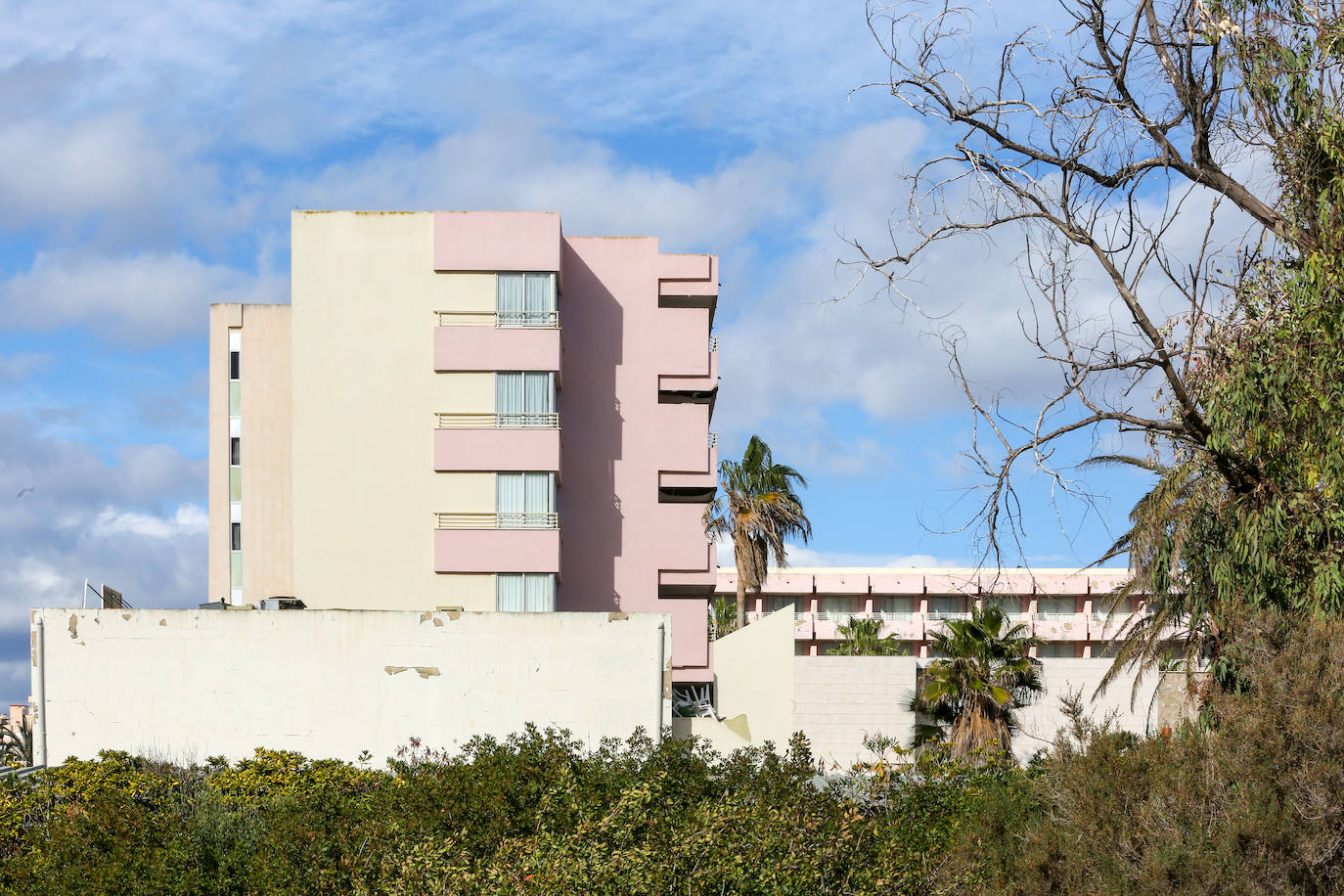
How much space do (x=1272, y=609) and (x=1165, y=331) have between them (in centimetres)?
310

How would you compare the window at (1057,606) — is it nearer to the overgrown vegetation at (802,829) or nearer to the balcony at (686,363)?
the balcony at (686,363)

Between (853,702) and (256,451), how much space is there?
64.4 ft

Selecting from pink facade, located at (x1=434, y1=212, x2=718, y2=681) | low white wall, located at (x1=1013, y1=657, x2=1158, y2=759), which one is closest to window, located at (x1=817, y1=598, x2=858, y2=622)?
low white wall, located at (x1=1013, y1=657, x2=1158, y2=759)

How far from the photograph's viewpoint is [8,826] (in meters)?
17.6

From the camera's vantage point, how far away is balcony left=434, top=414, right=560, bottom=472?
3362 centimetres

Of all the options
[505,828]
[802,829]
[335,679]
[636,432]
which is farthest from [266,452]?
[802,829]

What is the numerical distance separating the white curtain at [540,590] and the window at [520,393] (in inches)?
154

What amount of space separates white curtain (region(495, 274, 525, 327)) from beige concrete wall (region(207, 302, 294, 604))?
6.08 m

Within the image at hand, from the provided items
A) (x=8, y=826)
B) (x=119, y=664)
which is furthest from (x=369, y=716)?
(x=8, y=826)

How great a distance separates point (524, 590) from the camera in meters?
33.2

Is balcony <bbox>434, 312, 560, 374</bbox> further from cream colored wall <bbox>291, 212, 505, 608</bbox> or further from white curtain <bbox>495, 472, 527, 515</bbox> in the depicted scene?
white curtain <bbox>495, 472, 527, 515</bbox>

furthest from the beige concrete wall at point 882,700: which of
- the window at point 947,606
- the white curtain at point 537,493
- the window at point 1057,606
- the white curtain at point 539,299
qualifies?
the window at point 947,606

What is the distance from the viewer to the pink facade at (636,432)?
3569cm

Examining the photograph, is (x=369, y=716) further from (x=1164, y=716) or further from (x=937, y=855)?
(x=1164, y=716)
